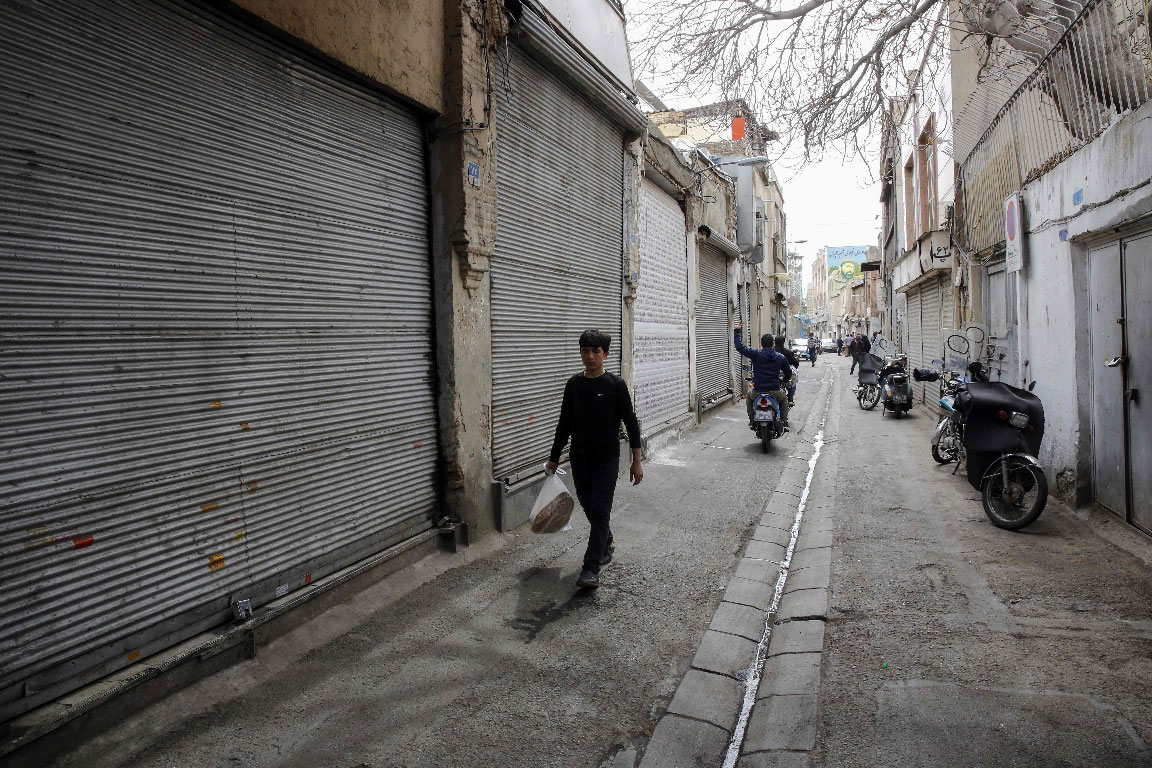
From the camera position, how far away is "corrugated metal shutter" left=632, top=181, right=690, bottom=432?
10578 millimetres

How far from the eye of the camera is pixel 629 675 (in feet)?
11.9

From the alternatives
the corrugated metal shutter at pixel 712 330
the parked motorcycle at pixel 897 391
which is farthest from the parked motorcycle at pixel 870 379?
the corrugated metal shutter at pixel 712 330

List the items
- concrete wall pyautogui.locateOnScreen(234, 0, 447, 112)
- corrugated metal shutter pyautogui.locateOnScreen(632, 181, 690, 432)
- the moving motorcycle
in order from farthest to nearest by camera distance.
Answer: corrugated metal shutter pyautogui.locateOnScreen(632, 181, 690, 432) → the moving motorcycle → concrete wall pyautogui.locateOnScreen(234, 0, 447, 112)

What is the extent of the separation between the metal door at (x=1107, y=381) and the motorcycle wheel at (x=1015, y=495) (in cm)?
46

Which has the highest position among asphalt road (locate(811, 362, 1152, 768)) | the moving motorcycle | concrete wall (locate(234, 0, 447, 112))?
concrete wall (locate(234, 0, 447, 112))

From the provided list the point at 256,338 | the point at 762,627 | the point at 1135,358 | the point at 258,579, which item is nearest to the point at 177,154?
the point at 256,338

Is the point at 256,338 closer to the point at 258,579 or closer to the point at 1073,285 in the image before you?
the point at 258,579

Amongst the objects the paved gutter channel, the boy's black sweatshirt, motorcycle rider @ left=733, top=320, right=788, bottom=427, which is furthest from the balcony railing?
the boy's black sweatshirt

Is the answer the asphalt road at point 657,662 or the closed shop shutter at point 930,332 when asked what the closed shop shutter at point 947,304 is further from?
the asphalt road at point 657,662

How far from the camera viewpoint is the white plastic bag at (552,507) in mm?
4992

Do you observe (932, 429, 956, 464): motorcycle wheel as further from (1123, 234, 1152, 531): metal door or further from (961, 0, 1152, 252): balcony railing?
(1123, 234, 1152, 531): metal door

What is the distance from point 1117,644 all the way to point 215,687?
4.51 metres

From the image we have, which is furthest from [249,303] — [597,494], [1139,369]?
[1139,369]

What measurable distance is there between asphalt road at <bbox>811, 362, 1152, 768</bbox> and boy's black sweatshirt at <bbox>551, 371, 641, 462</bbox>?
5.99 ft
